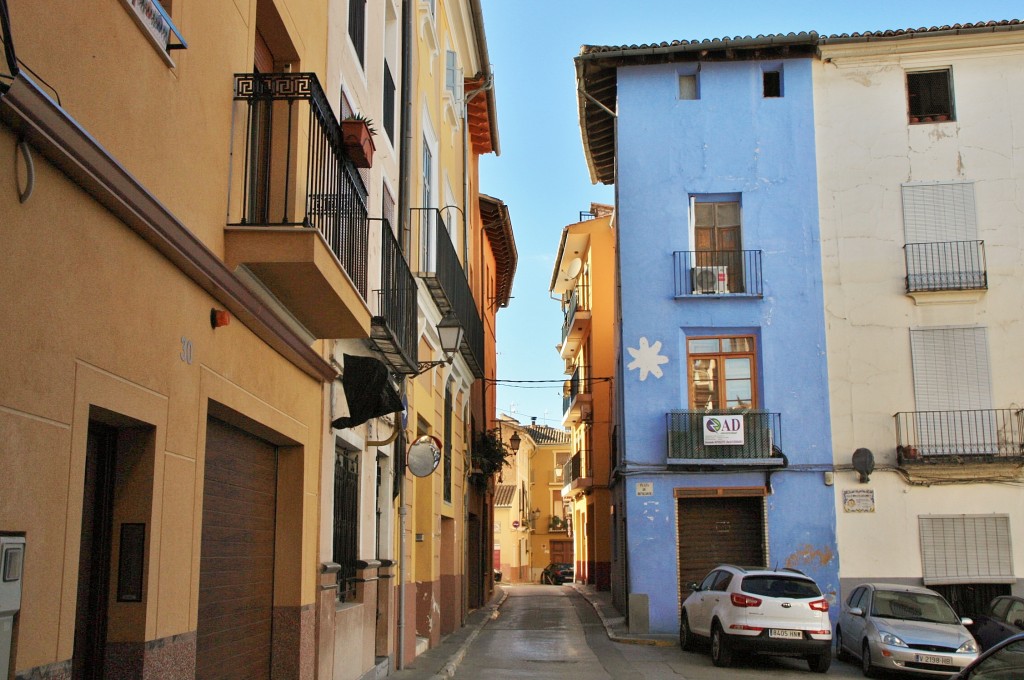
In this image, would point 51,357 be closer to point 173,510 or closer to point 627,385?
point 173,510

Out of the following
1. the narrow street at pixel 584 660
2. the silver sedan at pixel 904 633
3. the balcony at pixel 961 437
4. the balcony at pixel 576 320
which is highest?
the balcony at pixel 576 320

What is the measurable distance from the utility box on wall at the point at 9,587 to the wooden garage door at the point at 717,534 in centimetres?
1917

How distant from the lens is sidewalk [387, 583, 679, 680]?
47.7 feet

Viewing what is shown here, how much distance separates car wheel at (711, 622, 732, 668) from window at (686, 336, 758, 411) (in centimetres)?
666

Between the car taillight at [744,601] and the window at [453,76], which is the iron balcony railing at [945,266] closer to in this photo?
the car taillight at [744,601]

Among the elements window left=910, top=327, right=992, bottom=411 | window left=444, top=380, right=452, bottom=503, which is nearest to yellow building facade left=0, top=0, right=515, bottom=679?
window left=444, top=380, right=452, bottom=503

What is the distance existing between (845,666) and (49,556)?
15664 mm

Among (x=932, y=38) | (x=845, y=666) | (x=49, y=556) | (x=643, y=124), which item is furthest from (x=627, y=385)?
(x=49, y=556)

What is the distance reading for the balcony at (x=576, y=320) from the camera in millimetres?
36344

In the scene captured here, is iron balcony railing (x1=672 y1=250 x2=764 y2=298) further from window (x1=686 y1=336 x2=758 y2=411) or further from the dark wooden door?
the dark wooden door

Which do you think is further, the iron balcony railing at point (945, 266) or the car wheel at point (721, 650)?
the iron balcony railing at point (945, 266)

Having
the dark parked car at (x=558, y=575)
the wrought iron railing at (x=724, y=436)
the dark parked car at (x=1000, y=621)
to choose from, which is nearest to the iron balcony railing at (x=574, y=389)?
the wrought iron railing at (x=724, y=436)

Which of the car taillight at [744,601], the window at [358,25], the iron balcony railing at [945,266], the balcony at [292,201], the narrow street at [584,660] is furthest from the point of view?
the iron balcony railing at [945,266]

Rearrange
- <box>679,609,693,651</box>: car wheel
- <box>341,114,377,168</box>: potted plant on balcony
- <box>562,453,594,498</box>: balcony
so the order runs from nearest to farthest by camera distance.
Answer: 1. <box>341,114,377,168</box>: potted plant on balcony
2. <box>679,609,693,651</box>: car wheel
3. <box>562,453,594,498</box>: balcony
